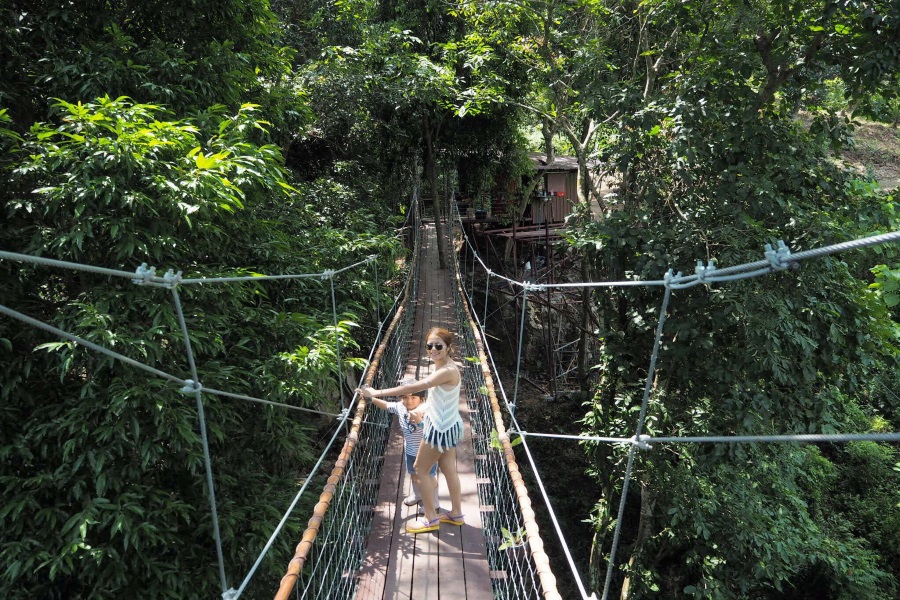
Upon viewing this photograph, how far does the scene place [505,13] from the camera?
192 inches

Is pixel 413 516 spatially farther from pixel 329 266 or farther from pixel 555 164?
pixel 555 164

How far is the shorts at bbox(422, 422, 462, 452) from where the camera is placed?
1969 mm

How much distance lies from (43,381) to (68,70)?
118 centimetres

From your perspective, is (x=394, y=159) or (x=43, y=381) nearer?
(x=43, y=381)

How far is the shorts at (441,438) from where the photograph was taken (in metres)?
1.97

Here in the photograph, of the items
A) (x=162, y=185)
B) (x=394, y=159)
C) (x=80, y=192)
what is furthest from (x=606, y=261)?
(x=394, y=159)

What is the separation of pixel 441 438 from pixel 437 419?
7cm

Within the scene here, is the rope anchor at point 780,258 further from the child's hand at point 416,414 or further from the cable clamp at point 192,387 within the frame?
the child's hand at point 416,414

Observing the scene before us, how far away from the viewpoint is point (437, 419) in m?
1.97

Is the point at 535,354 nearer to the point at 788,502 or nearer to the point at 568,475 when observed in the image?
the point at 568,475

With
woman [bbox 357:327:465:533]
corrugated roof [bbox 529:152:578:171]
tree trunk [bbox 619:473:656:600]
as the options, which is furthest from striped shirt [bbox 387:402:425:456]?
corrugated roof [bbox 529:152:578:171]

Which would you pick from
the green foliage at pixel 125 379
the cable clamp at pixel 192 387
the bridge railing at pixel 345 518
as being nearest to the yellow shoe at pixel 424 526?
the bridge railing at pixel 345 518

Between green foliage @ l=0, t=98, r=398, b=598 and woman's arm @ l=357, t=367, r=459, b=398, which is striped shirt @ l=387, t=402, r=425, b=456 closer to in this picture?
woman's arm @ l=357, t=367, r=459, b=398

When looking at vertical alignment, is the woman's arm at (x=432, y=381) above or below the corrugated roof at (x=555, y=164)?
below
